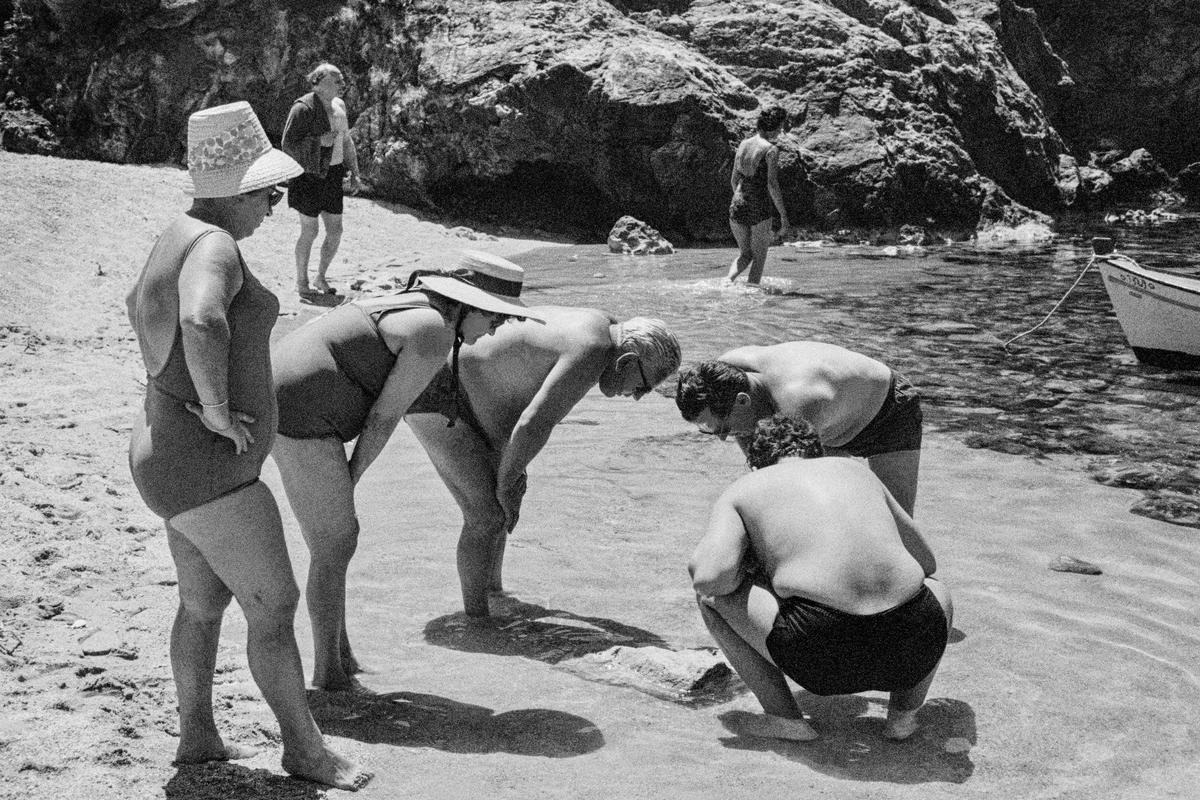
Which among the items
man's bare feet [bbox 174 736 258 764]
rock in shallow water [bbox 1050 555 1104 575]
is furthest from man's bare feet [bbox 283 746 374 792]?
rock in shallow water [bbox 1050 555 1104 575]

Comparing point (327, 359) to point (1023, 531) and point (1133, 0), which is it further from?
point (1133, 0)

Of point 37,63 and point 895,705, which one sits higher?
point 37,63

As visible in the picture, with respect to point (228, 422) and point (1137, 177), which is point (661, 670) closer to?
point (228, 422)

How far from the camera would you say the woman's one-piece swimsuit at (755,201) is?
13.4 m

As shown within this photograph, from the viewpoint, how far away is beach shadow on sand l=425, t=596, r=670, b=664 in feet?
14.9

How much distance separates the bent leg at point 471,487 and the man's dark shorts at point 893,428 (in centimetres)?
146

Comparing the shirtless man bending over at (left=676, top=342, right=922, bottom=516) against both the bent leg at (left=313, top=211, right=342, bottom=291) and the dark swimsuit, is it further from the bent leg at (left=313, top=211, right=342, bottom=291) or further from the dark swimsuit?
the bent leg at (left=313, top=211, right=342, bottom=291)

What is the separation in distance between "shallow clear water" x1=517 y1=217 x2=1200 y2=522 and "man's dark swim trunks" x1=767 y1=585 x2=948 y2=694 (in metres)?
3.29

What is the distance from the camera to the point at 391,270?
12.4 meters

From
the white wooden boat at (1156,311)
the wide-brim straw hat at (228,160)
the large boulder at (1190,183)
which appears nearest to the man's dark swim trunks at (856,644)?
the wide-brim straw hat at (228,160)

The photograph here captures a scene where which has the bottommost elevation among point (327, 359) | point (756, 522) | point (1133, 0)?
point (756, 522)

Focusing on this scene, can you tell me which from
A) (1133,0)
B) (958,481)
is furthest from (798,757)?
(1133,0)

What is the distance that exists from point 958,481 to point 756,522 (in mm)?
3520

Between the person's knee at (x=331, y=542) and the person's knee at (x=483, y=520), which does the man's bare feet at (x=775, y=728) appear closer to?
the person's knee at (x=483, y=520)
